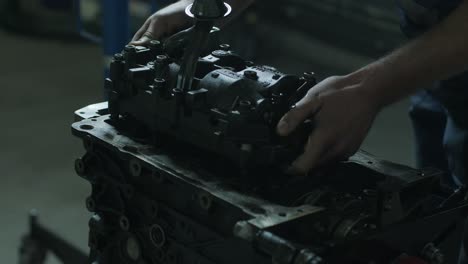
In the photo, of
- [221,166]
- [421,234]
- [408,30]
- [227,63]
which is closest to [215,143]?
[221,166]

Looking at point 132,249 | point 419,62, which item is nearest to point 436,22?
point 419,62

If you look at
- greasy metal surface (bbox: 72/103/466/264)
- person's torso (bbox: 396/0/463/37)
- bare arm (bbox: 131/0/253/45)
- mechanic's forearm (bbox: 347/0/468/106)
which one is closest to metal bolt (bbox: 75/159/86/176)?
greasy metal surface (bbox: 72/103/466/264)

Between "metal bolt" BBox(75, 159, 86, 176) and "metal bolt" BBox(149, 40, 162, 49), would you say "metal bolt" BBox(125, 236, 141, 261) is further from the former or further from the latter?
"metal bolt" BBox(149, 40, 162, 49)

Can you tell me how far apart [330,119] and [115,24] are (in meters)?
1.40

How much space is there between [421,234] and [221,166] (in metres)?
0.29

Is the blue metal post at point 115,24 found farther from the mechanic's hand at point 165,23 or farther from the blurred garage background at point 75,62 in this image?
the mechanic's hand at point 165,23

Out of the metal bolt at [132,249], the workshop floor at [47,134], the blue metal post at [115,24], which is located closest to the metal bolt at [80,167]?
the metal bolt at [132,249]

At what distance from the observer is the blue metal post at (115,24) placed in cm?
227

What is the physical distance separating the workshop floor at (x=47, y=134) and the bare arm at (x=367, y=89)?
→ 3.70 ft

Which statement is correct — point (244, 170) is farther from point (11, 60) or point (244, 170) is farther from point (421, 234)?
point (11, 60)

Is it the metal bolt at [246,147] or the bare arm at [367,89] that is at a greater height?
the bare arm at [367,89]

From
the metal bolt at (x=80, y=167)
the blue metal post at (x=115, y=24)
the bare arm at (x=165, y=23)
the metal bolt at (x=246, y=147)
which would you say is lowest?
the blue metal post at (x=115, y=24)

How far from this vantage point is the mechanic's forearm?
1.04 metres

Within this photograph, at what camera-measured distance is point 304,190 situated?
105 cm
